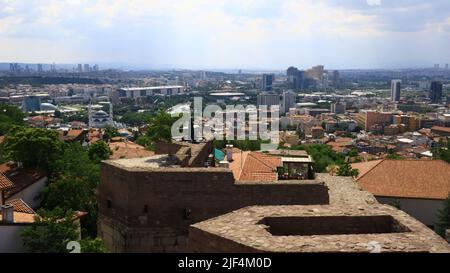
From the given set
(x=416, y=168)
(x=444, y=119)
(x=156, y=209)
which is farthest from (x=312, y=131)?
(x=156, y=209)

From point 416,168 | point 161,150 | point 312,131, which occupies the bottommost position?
point 312,131

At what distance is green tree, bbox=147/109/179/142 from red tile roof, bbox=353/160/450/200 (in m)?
11.5

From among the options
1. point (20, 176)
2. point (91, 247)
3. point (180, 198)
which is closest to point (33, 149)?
point (20, 176)

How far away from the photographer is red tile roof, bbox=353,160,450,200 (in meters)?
23.8

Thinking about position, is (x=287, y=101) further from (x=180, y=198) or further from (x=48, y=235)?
(x=48, y=235)

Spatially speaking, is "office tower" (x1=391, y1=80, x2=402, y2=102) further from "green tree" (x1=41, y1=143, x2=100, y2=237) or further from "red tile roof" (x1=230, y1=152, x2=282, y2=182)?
"green tree" (x1=41, y1=143, x2=100, y2=237)

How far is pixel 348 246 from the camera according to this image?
6988mm

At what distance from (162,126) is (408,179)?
46.0 feet

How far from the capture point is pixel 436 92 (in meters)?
166

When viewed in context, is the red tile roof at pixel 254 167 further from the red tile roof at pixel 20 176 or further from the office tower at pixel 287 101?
the office tower at pixel 287 101

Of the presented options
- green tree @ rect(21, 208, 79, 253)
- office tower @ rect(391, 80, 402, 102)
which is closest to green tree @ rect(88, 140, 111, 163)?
green tree @ rect(21, 208, 79, 253)

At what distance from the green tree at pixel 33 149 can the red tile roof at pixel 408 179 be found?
15.1 meters
